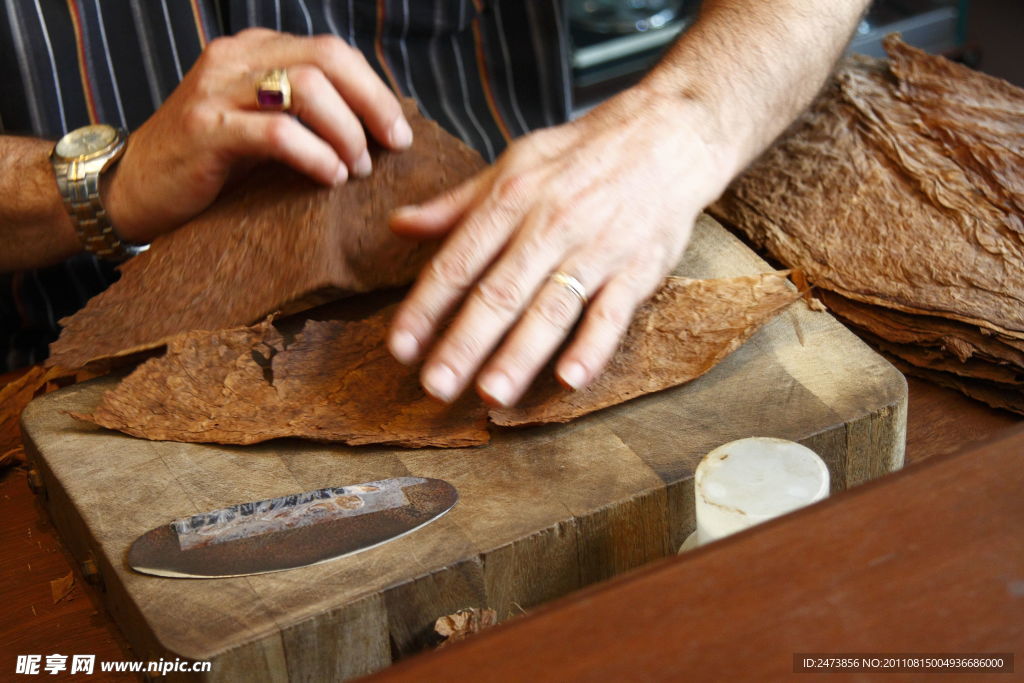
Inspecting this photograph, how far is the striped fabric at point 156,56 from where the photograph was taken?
1418 mm

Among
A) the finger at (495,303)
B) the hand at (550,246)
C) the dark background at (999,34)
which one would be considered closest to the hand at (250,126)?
the hand at (550,246)

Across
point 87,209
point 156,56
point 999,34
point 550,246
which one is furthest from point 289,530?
point 999,34

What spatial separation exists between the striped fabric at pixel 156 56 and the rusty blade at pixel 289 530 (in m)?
0.77

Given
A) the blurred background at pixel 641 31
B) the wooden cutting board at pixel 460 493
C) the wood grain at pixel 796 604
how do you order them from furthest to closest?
1. the blurred background at pixel 641 31
2. the wooden cutting board at pixel 460 493
3. the wood grain at pixel 796 604

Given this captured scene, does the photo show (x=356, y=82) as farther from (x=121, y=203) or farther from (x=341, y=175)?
(x=121, y=203)

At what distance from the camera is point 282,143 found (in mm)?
1054

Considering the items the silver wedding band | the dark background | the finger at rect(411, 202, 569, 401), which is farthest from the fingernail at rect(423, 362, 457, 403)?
the dark background

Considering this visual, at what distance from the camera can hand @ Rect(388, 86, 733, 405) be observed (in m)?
0.93

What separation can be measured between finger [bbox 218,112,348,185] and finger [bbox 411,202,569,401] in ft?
0.70

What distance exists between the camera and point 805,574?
1.63ft

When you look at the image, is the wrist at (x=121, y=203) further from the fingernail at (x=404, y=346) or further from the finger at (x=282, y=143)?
the fingernail at (x=404, y=346)

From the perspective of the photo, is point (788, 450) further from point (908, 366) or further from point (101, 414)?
point (101, 414)

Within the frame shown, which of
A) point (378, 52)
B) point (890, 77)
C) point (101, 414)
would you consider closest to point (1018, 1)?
point (890, 77)

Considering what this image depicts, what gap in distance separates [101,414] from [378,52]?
32.7 inches
